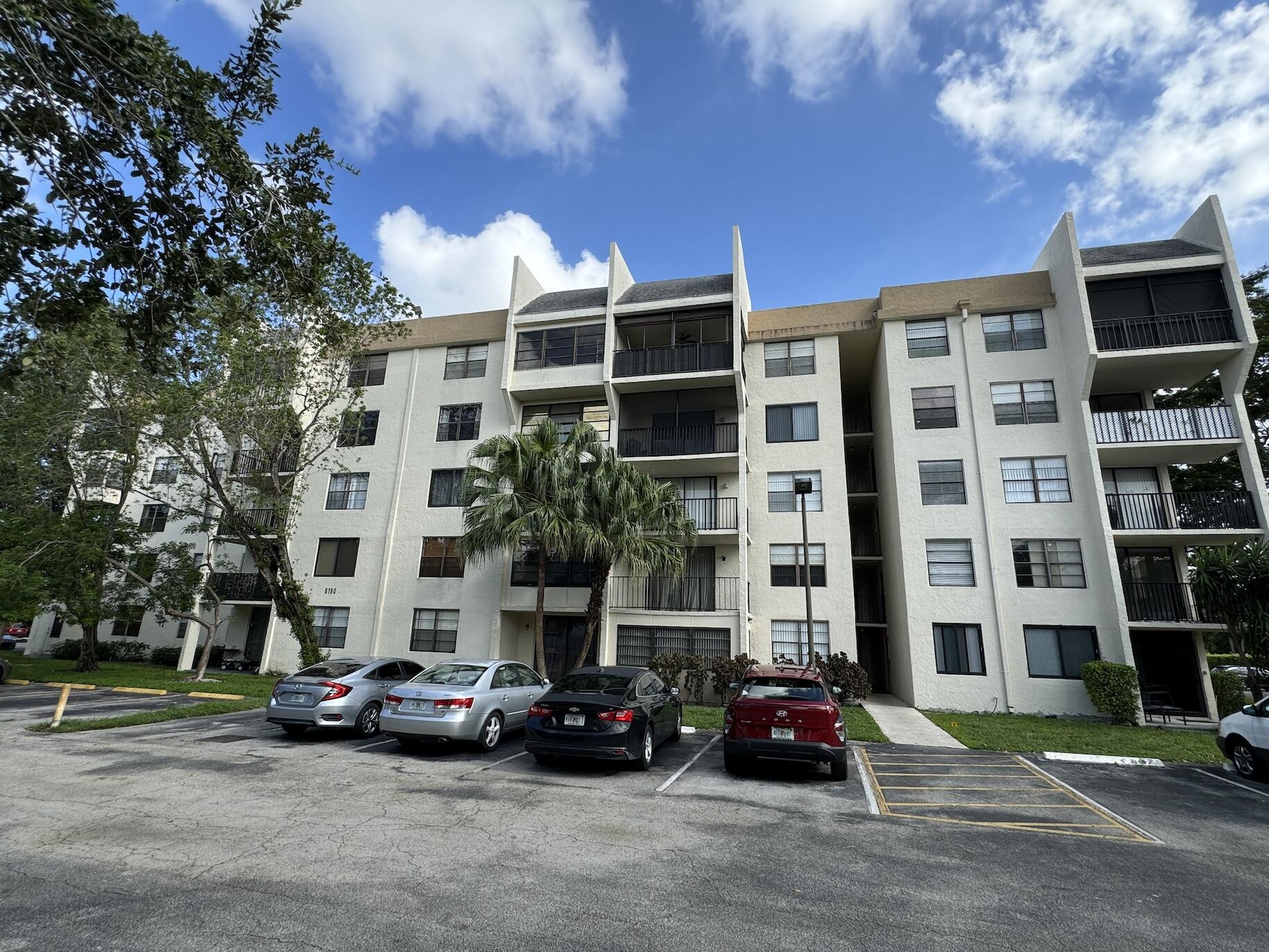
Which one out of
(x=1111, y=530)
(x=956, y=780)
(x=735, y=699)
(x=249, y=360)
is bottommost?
(x=956, y=780)

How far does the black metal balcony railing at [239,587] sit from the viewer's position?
2470 cm

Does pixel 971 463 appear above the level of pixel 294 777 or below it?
above

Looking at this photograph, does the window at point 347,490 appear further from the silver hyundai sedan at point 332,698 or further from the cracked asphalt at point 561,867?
the cracked asphalt at point 561,867

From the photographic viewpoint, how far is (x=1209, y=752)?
483 inches

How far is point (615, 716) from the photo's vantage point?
9.28 m

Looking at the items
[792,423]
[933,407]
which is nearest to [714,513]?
[792,423]

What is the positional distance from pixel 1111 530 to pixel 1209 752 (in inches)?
283

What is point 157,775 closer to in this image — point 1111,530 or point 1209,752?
point 1209,752

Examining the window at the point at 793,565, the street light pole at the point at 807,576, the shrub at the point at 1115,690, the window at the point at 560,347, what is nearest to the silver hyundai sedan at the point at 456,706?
the street light pole at the point at 807,576

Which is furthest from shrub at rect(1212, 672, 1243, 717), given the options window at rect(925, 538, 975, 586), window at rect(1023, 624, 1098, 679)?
window at rect(925, 538, 975, 586)

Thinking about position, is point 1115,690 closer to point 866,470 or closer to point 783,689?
point 866,470

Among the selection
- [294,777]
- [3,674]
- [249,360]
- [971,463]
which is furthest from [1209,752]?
[3,674]

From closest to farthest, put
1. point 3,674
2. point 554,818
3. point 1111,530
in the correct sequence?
point 554,818
point 1111,530
point 3,674

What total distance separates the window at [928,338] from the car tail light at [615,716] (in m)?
17.5
